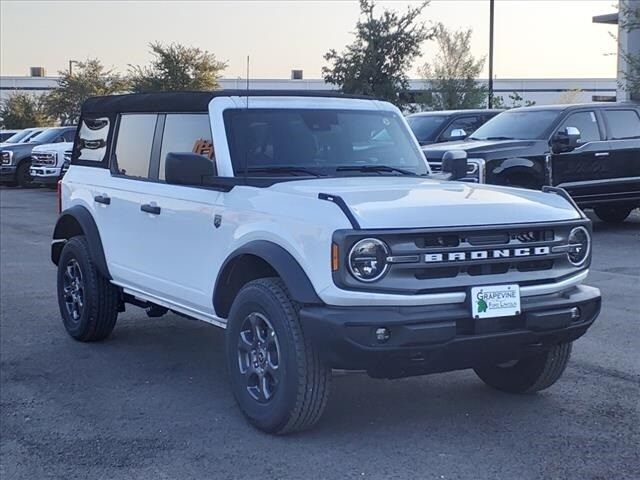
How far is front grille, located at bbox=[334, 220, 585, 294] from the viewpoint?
15.0 feet

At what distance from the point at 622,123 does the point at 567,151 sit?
1.40 meters

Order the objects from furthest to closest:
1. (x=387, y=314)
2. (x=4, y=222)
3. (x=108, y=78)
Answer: (x=108, y=78), (x=4, y=222), (x=387, y=314)

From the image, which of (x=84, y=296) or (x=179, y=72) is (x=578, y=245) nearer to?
(x=84, y=296)

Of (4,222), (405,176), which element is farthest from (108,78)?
(405,176)

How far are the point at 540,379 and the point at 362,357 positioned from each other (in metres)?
1.58

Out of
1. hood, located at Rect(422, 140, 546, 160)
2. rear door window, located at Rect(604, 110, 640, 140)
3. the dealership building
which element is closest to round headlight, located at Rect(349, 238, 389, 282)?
hood, located at Rect(422, 140, 546, 160)

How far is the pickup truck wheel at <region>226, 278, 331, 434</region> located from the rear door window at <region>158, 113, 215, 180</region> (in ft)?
4.10

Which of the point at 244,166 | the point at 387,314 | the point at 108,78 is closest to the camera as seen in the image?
the point at 387,314

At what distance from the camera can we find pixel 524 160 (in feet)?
42.6

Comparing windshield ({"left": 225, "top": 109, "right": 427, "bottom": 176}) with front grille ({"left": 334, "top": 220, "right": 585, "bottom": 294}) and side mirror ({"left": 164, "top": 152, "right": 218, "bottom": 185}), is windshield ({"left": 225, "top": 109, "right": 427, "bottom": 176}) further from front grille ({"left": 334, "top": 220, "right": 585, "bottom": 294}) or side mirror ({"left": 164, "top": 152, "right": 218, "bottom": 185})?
front grille ({"left": 334, "top": 220, "right": 585, "bottom": 294})

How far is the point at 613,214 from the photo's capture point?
1526cm

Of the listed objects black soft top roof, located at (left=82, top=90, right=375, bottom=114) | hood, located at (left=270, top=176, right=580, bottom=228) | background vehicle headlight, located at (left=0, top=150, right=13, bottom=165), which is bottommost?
background vehicle headlight, located at (left=0, top=150, right=13, bottom=165)

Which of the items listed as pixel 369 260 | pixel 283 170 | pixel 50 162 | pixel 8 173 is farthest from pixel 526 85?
pixel 369 260

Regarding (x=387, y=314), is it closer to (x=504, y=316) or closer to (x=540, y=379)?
(x=504, y=316)
